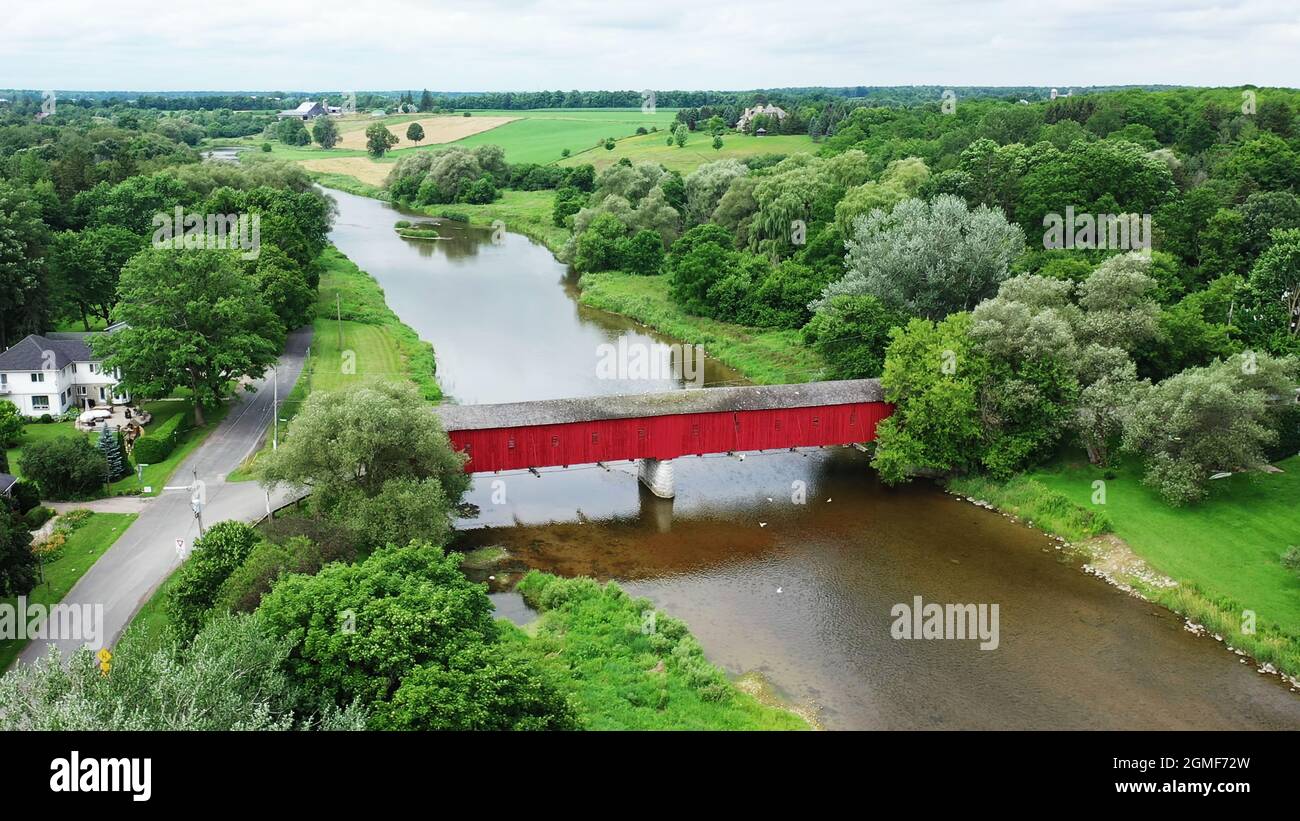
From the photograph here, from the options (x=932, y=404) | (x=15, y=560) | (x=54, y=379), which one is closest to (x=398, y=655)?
(x=15, y=560)

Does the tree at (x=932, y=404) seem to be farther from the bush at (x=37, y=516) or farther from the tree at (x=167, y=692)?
the bush at (x=37, y=516)

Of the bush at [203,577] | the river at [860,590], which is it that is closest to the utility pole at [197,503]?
the bush at [203,577]

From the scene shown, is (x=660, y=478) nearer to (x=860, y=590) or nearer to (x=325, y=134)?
(x=860, y=590)

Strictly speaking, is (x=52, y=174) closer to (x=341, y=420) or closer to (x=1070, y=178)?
(x=341, y=420)

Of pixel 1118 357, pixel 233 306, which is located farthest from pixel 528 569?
pixel 1118 357

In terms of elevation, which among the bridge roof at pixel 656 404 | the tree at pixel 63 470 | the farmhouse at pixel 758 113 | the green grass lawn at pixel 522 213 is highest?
the farmhouse at pixel 758 113

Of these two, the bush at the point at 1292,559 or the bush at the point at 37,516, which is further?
the bush at the point at 37,516
